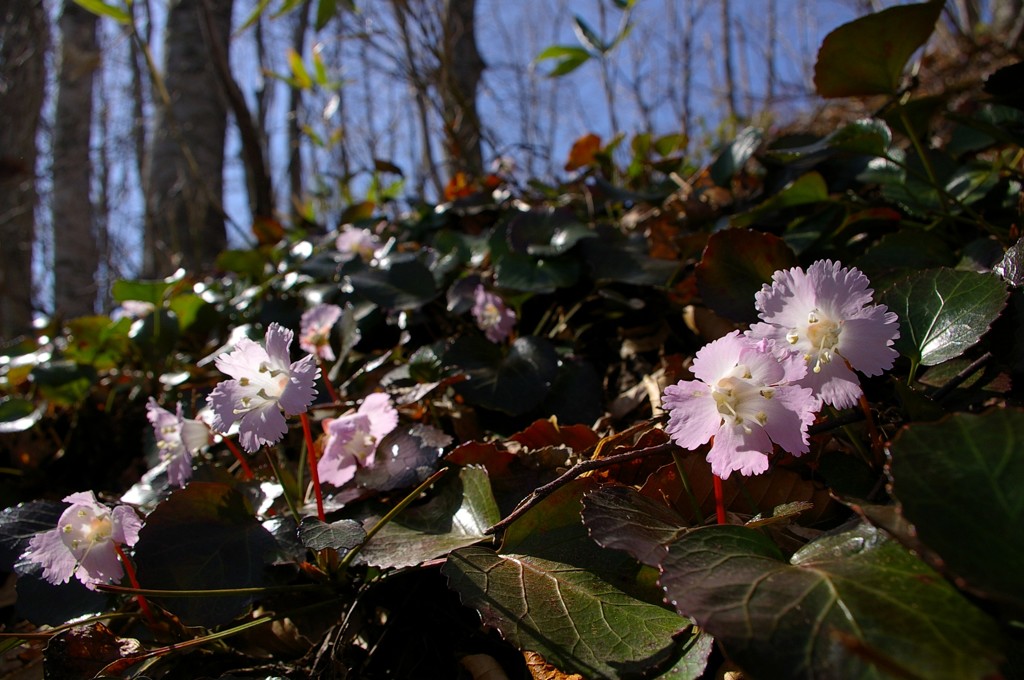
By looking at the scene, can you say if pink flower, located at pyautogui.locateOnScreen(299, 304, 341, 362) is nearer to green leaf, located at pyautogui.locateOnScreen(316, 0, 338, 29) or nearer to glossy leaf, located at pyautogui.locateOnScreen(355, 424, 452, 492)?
glossy leaf, located at pyautogui.locateOnScreen(355, 424, 452, 492)

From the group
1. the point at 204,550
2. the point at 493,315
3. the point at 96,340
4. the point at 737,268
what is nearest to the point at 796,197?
the point at 737,268

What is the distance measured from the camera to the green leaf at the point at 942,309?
24.2 inches

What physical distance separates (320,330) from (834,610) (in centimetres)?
93

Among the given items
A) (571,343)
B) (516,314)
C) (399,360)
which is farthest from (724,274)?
(399,360)

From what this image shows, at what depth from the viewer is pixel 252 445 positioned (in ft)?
2.12

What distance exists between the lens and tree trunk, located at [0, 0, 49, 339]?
16.3ft

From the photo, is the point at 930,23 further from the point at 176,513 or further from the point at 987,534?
the point at 176,513

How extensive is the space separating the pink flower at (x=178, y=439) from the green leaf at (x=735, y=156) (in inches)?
44.2

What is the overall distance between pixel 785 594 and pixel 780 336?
227mm

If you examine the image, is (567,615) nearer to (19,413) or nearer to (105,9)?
(19,413)

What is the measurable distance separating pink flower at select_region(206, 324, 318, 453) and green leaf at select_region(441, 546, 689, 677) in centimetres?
23

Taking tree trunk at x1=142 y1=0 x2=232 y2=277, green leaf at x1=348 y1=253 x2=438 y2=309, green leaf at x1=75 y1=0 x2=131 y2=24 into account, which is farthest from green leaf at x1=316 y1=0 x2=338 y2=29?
tree trunk at x1=142 y1=0 x2=232 y2=277

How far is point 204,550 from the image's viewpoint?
69 cm

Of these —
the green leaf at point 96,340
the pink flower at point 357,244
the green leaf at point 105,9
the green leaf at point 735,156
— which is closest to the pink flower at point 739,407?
the green leaf at point 735,156
